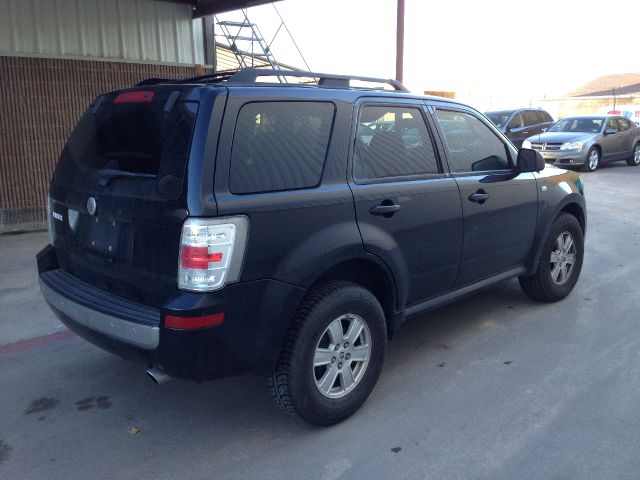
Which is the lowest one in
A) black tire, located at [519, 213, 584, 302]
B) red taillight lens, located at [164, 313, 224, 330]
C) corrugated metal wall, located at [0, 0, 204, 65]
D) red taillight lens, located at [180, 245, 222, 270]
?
black tire, located at [519, 213, 584, 302]

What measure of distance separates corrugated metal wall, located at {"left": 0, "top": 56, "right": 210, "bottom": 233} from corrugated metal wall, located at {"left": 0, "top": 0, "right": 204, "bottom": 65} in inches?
9.1

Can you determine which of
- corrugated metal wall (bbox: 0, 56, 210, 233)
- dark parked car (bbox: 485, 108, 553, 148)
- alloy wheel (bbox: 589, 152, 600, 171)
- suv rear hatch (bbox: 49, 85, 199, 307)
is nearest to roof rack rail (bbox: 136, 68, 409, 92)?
suv rear hatch (bbox: 49, 85, 199, 307)

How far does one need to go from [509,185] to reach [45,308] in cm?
413

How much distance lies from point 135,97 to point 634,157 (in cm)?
1742

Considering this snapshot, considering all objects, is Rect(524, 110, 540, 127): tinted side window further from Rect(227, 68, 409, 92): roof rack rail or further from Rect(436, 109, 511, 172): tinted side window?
Rect(227, 68, 409, 92): roof rack rail

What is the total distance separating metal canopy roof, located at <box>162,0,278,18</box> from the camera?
915 cm

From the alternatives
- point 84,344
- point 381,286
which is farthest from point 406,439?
point 84,344

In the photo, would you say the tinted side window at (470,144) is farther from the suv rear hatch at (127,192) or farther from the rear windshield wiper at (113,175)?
the rear windshield wiper at (113,175)

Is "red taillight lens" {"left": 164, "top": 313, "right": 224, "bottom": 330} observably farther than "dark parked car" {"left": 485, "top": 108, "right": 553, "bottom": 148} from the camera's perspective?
No

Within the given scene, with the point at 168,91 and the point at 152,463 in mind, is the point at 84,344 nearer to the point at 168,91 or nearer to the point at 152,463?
the point at 152,463

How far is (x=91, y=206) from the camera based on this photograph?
317 cm

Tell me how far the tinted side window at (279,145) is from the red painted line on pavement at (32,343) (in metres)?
2.66

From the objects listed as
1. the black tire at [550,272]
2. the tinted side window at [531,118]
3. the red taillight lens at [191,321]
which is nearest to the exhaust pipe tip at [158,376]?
the red taillight lens at [191,321]

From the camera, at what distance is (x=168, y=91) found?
303 centimetres
